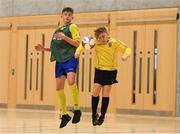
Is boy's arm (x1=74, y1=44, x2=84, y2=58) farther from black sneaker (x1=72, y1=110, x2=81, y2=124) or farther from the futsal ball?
black sneaker (x1=72, y1=110, x2=81, y2=124)

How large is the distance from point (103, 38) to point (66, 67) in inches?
39.7

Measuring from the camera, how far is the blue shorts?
27.9 feet

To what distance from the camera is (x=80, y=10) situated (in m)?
16.1

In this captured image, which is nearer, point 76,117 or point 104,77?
point 76,117

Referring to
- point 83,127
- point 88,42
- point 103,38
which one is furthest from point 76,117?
point 103,38

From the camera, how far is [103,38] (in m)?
9.12

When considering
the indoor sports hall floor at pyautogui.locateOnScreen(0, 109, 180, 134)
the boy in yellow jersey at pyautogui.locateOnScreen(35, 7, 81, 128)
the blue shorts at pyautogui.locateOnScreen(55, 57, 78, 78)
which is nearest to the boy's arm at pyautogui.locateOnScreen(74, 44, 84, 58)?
the boy in yellow jersey at pyautogui.locateOnScreen(35, 7, 81, 128)

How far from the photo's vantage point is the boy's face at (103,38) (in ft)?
29.8

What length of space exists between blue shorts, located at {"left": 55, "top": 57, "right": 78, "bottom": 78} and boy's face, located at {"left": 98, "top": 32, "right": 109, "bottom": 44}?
79 cm

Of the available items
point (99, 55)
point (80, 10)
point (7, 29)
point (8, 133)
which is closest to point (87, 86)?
point (80, 10)

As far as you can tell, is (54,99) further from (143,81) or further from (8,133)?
(8,133)

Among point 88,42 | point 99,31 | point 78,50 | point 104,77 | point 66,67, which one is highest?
point 99,31

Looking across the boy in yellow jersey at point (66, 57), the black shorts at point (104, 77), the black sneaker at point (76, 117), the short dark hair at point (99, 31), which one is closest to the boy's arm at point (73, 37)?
the boy in yellow jersey at point (66, 57)

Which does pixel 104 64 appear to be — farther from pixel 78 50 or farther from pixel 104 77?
pixel 78 50
